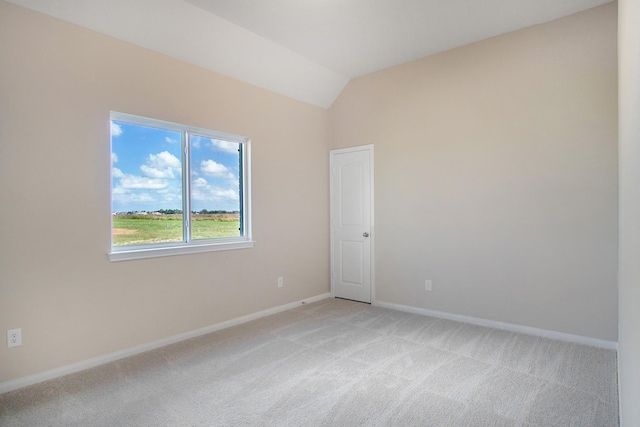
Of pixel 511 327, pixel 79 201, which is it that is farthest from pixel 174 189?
pixel 511 327

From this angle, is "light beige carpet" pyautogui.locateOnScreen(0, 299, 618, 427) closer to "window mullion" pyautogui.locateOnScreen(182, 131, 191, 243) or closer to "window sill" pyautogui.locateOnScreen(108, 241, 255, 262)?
"window sill" pyautogui.locateOnScreen(108, 241, 255, 262)

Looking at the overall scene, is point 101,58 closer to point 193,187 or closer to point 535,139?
point 193,187

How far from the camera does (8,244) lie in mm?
2459

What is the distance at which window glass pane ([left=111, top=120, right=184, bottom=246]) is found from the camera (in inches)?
122

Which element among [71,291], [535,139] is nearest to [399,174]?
[535,139]

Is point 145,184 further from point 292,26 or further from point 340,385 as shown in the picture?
point 340,385

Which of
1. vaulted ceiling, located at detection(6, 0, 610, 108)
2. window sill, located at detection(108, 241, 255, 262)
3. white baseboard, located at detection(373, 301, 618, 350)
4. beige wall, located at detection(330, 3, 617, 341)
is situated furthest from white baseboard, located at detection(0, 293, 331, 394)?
vaulted ceiling, located at detection(6, 0, 610, 108)

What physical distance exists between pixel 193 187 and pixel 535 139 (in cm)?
342

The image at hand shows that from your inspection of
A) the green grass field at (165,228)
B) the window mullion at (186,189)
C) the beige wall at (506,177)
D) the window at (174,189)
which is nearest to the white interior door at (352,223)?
the beige wall at (506,177)

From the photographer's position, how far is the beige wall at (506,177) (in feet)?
10.2

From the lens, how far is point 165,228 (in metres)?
3.46

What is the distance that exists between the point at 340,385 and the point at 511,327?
2.08 metres

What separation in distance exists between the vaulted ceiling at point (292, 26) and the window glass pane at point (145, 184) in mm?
800

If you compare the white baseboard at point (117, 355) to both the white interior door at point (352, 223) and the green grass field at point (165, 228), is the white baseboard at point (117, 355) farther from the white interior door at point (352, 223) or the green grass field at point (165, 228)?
the white interior door at point (352, 223)
